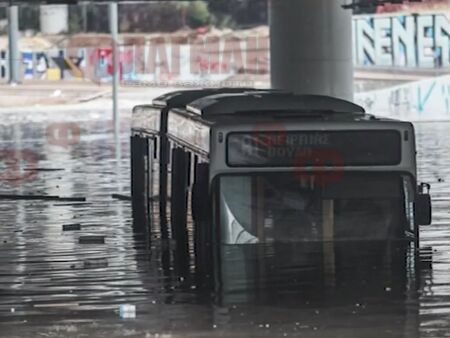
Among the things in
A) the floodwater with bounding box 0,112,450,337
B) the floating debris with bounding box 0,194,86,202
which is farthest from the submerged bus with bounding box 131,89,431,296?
the floating debris with bounding box 0,194,86,202

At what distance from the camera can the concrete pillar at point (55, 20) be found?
87.5 m

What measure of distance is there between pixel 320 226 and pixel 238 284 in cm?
157

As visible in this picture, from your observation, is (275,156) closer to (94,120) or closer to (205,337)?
(205,337)

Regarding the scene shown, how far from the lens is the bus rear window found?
16.6 metres

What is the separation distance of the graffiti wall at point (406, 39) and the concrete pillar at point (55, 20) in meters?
26.2

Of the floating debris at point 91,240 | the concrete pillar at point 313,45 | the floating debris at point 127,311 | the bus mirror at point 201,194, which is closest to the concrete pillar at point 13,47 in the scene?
the concrete pillar at point 313,45

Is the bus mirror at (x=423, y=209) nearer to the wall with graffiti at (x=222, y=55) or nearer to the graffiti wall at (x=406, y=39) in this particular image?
the graffiti wall at (x=406, y=39)

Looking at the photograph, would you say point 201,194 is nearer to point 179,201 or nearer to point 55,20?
point 179,201

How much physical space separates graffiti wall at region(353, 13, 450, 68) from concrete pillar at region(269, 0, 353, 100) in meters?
27.0

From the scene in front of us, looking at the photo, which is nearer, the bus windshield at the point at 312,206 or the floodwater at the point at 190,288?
the floodwater at the point at 190,288

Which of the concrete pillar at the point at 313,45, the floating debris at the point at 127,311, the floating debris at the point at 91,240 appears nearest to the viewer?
the floating debris at the point at 127,311

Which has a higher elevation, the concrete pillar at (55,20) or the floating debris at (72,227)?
the concrete pillar at (55,20)

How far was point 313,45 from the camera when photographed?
38031mm

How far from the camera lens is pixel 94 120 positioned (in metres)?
64.9
